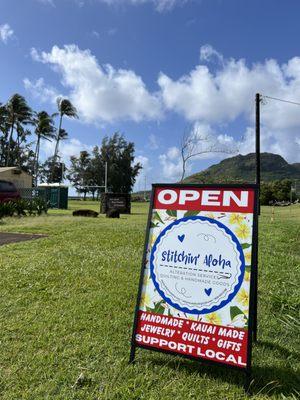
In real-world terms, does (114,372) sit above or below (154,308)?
below

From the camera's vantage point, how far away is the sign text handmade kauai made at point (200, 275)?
3.15 m

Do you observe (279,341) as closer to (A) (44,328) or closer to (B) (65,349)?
(B) (65,349)

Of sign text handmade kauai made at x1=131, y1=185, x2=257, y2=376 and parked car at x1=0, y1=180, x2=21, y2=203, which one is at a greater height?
parked car at x1=0, y1=180, x2=21, y2=203

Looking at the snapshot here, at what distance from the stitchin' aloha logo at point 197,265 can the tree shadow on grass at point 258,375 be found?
0.51m

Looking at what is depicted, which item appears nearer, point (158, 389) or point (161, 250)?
point (158, 389)

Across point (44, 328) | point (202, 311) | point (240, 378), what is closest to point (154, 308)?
point (202, 311)

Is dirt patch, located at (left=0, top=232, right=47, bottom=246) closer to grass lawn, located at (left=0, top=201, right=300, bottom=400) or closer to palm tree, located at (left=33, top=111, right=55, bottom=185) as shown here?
grass lawn, located at (left=0, top=201, right=300, bottom=400)

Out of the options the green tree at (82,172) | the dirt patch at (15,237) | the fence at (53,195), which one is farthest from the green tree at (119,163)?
the dirt patch at (15,237)

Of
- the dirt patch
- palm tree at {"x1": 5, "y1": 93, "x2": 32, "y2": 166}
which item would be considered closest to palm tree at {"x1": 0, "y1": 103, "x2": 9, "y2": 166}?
palm tree at {"x1": 5, "y1": 93, "x2": 32, "y2": 166}

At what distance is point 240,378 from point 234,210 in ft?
4.31

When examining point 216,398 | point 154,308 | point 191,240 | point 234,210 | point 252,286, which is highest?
point 234,210

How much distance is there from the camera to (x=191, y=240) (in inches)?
135

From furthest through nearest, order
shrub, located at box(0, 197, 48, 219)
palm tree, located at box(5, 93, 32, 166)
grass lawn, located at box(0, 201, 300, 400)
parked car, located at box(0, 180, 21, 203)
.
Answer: palm tree, located at box(5, 93, 32, 166), parked car, located at box(0, 180, 21, 203), shrub, located at box(0, 197, 48, 219), grass lawn, located at box(0, 201, 300, 400)

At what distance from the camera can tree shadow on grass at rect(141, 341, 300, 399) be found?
125 inches
